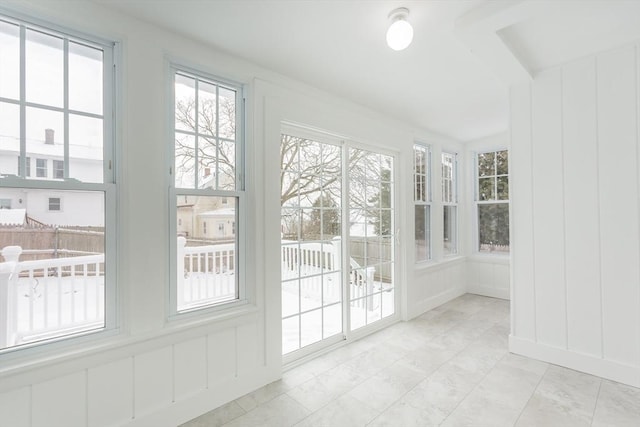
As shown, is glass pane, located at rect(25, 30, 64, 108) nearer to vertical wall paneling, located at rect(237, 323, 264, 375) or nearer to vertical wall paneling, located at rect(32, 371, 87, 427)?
vertical wall paneling, located at rect(32, 371, 87, 427)

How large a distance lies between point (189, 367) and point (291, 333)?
1.02 m

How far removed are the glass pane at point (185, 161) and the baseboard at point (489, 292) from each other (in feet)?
15.6

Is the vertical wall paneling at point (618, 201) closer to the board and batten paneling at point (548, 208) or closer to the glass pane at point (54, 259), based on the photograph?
the board and batten paneling at point (548, 208)

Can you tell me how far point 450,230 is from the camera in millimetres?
4898

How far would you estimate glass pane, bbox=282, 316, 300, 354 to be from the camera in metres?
2.75

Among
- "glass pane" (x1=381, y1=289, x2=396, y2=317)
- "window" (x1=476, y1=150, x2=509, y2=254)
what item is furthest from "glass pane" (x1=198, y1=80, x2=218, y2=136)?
"window" (x1=476, y1=150, x2=509, y2=254)

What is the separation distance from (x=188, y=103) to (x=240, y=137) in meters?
0.42

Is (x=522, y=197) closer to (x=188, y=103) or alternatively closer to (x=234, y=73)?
(x=234, y=73)

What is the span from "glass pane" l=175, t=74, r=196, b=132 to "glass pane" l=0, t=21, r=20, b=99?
767 millimetres

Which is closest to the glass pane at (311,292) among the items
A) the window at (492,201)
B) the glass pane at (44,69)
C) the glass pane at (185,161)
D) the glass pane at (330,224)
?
the glass pane at (330,224)

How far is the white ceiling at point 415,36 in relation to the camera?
A: 1769 millimetres

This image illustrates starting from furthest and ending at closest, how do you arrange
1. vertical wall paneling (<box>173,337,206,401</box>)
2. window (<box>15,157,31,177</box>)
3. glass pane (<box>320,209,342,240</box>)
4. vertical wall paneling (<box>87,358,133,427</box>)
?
glass pane (<box>320,209,342,240</box>) < vertical wall paneling (<box>173,337,206,401</box>) < vertical wall paneling (<box>87,358,133,427</box>) < window (<box>15,157,31,177</box>)

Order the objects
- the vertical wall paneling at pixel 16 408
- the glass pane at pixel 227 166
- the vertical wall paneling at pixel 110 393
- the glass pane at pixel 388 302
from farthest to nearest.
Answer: the glass pane at pixel 388 302, the glass pane at pixel 227 166, the vertical wall paneling at pixel 110 393, the vertical wall paneling at pixel 16 408

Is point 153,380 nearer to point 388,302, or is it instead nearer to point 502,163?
point 388,302
